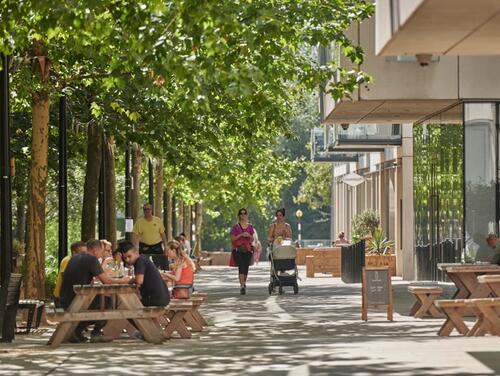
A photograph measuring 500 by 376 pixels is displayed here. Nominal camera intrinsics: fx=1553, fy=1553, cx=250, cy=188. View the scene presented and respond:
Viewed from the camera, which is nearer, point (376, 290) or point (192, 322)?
point (192, 322)

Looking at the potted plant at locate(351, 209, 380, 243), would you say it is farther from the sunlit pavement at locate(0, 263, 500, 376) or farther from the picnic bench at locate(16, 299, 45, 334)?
the picnic bench at locate(16, 299, 45, 334)

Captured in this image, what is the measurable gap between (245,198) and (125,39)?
47655mm

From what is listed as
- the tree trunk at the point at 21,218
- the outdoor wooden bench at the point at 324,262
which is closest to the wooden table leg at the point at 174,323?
the outdoor wooden bench at the point at 324,262

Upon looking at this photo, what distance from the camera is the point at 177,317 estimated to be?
19.2 metres

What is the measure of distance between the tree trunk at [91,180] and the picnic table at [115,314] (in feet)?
49.2

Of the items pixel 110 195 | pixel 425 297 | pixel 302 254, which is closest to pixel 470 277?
pixel 425 297

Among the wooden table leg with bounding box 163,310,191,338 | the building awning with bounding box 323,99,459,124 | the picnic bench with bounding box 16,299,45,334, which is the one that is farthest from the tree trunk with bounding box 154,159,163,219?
the wooden table leg with bounding box 163,310,191,338

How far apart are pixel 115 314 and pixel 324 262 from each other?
31758mm

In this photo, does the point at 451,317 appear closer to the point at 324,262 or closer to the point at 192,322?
the point at 192,322

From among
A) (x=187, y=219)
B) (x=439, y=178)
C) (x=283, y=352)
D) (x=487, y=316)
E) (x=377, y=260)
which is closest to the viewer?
(x=283, y=352)

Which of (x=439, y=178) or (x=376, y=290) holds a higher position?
(x=439, y=178)

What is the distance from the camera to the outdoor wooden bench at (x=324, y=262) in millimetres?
48719

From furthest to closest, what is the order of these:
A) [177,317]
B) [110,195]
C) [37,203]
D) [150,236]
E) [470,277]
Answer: [110,195] → [150,236] → [37,203] → [470,277] → [177,317]

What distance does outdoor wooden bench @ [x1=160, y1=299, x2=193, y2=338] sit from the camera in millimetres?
19078
